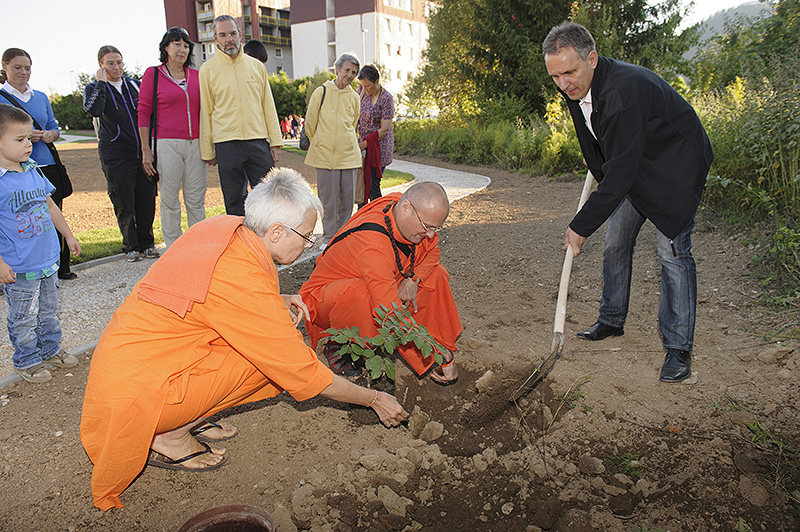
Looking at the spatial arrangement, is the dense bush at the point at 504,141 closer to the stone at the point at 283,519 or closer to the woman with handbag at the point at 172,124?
the woman with handbag at the point at 172,124

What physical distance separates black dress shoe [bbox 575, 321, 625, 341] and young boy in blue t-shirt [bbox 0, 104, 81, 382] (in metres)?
3.44

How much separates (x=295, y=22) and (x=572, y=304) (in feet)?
148

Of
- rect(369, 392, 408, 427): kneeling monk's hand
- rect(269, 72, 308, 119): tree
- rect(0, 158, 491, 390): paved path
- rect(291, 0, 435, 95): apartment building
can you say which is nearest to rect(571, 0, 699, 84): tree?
rect(0, 158, 491, 390): paved path

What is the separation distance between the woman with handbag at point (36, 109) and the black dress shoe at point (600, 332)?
14.1 ft

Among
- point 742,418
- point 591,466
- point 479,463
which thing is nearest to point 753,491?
point 742,418

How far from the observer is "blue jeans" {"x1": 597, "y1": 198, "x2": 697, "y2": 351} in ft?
10.2

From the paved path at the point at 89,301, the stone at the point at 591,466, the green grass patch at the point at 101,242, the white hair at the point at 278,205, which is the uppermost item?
the white hair at the point at 278,205

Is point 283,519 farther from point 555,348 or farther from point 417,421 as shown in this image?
point 555,348

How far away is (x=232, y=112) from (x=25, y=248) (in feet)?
7.84

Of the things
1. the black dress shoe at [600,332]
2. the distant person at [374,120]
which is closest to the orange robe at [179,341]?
the black dress shoe at [600,332]

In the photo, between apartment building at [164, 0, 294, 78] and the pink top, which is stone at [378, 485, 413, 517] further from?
apartment building at [164, 0, 294, 78]

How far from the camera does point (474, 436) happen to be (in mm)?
2832

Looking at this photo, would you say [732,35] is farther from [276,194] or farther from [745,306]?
[276,194]

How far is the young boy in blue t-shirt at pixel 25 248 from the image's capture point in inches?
121
